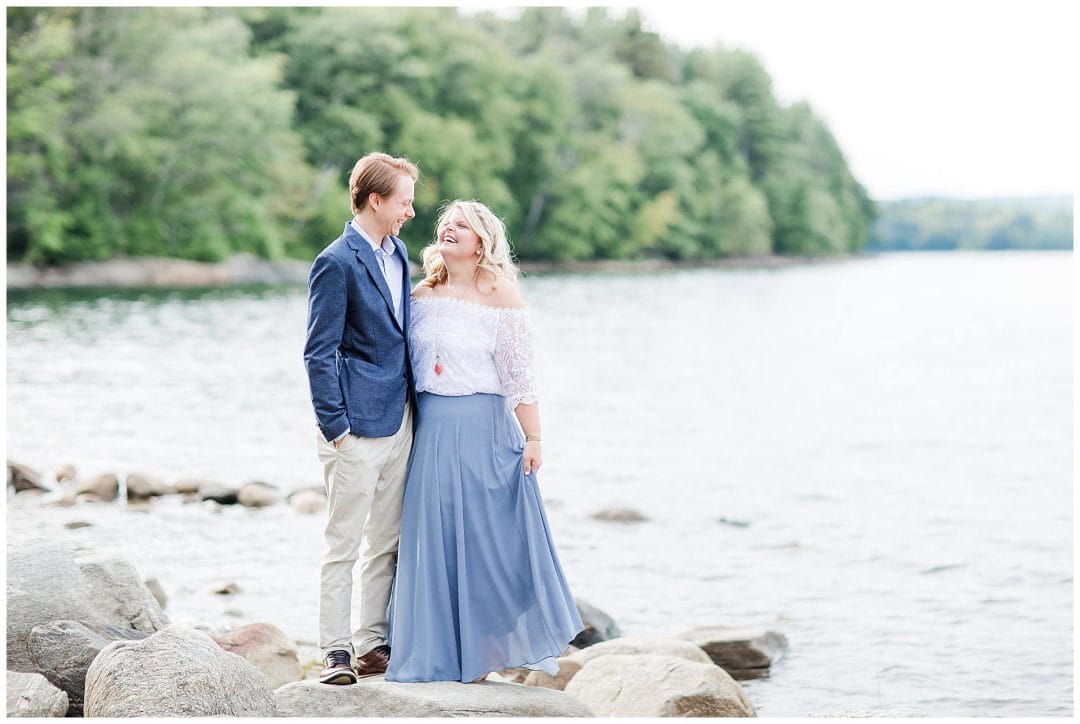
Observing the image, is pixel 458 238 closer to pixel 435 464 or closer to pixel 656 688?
pixel 435 464

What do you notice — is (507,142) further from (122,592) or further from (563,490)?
(122,592)

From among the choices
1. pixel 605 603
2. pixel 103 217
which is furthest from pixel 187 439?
pixel 103 217

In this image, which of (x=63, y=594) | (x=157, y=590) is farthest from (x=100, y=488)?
(x=63, y=594)

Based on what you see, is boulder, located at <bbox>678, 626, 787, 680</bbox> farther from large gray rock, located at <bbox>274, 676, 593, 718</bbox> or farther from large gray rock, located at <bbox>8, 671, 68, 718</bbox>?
large gray rock, located at <bbox>8, 671, 68, 718</bbox>

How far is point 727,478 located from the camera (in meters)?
14.3

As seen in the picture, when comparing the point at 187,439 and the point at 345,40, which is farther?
the point at 345,40

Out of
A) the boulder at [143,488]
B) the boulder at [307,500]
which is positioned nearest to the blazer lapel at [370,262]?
the boulder at [307,500]

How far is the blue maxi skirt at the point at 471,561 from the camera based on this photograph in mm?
5090

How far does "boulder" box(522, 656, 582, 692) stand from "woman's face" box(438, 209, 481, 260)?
2.55 metres

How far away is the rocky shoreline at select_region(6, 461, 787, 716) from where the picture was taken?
475 cm

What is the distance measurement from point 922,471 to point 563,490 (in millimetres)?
4703

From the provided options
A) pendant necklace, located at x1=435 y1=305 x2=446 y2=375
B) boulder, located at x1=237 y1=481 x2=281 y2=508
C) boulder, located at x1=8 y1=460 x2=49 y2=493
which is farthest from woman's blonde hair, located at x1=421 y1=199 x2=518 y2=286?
boulder, located at x1=8 y1=460 x2=49 y2=493

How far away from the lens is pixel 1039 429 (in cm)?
1838

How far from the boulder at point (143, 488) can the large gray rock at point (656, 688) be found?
6.83 m
